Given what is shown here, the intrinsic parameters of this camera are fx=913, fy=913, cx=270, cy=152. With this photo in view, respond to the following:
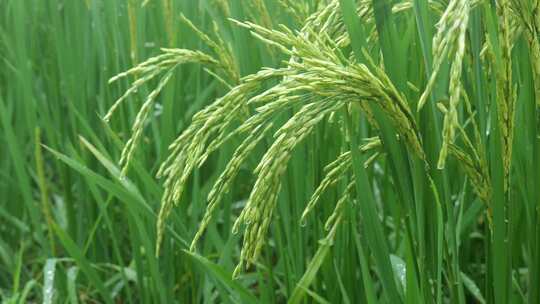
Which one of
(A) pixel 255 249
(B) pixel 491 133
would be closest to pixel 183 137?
(A) pixel 255 249

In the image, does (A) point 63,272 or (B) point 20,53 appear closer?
(A) point 63,272

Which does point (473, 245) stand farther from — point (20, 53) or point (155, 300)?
point (20, 53)

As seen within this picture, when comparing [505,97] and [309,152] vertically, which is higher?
[505,97]

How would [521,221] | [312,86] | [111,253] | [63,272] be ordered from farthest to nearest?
[111,253] < [63,272] < [521,221] < [312,86]

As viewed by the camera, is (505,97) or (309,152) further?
(309,152)

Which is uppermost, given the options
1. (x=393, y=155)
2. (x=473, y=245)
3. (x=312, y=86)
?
(x=312, y=86)

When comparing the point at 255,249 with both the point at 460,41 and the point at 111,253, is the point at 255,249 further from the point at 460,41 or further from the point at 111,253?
the point at 111,253

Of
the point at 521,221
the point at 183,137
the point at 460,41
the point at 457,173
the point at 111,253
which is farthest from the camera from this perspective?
the point at 111,253

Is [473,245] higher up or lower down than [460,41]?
lower down
